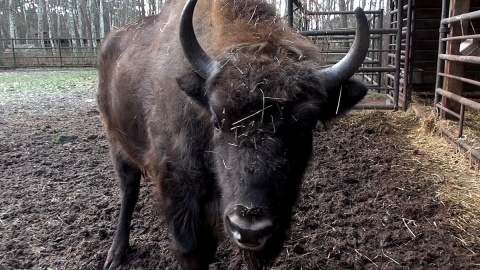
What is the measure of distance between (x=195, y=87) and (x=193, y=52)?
22cm

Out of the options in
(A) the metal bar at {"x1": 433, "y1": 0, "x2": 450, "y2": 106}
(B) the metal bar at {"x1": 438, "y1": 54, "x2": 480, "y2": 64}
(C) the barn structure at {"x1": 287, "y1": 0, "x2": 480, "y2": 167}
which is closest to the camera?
(B) the metal bar at {"x1": 438, "y1": 54, "x2": 480, "y2": 64}

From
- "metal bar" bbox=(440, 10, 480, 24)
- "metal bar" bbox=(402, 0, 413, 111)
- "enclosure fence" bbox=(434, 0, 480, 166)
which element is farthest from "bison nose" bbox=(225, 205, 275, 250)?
"metal bar" bbox=(402, 0, 413, 111)

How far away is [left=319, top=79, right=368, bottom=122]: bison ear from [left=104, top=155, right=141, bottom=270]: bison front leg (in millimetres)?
2304

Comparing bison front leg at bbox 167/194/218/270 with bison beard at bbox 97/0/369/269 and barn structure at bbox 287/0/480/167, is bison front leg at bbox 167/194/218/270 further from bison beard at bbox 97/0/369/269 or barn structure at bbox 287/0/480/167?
barn structure at bbox 287/0/480/167

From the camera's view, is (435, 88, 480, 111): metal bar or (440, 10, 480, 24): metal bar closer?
(435, 88, 480, 111): metal bar

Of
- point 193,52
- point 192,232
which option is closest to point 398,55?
point 192,232

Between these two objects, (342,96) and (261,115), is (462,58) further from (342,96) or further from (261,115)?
(261,115)

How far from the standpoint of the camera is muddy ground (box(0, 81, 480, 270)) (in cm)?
375

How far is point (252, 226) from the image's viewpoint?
217 cm

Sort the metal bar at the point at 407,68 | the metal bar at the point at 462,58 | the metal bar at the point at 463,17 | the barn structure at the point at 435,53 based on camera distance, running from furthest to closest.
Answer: the metal bar at the point at 407,68, the barn structure at the point at 435,53, the metal bar at the point at 463,17, the metal bar at the point at 462,58

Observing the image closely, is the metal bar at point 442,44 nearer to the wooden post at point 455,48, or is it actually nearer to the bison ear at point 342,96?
the wooden post at point 455,48

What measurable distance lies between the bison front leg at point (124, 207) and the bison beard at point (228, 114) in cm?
4

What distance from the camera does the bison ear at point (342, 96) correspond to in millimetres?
2719

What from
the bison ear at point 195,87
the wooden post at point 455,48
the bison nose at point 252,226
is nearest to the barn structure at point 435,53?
the wooden post at point 455,48
